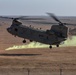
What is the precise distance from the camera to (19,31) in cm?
5434

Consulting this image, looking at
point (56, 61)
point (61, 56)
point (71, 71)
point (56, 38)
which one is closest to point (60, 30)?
point (56, 38)

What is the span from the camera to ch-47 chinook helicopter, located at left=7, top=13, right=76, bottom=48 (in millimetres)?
52250

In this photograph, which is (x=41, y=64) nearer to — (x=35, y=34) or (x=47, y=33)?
(x=47, y=33)

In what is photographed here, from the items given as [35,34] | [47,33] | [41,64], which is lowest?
[41,64]

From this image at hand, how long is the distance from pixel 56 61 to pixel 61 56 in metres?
5.01

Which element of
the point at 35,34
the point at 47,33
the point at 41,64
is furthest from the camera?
the point at 35,34

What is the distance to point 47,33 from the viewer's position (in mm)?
53312

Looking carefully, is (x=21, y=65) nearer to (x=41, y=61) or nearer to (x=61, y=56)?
(x=41, y=61)

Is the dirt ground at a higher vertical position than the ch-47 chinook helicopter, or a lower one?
lower

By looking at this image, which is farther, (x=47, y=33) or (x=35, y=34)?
(x=35, y=34)

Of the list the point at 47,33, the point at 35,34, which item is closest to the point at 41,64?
the point at 47,33

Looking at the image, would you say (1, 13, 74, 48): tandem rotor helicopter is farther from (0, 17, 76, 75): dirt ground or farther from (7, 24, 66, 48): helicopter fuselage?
(0, 17, 76, 75): dirt ground

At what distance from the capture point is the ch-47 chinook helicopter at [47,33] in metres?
52.2

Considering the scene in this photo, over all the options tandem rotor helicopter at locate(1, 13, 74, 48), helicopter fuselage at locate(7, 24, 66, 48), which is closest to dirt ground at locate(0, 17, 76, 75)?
tandem rotor helicopter at locate(1, 13, 74, 48)
